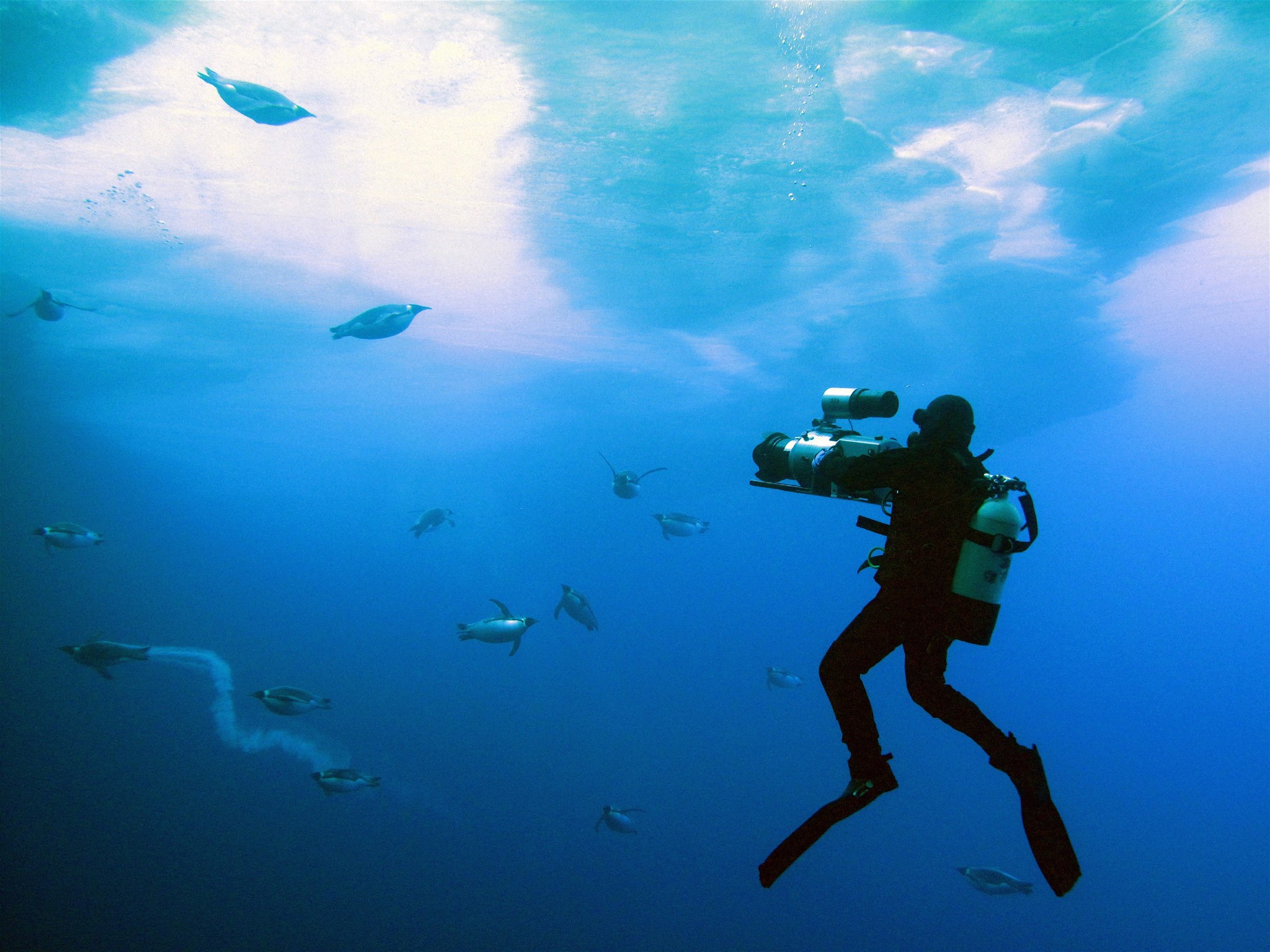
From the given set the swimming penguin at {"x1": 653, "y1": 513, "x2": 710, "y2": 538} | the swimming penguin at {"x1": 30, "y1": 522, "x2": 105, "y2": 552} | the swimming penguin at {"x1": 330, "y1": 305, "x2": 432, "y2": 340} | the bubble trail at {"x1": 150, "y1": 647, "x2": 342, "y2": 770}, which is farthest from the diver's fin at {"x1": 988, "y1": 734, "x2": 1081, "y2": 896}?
the bubble trail at {"x1": 150, "y1": 647, "x2": 342, "y2": 770}

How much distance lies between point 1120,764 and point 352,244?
53794mm

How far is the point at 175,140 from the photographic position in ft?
36.0

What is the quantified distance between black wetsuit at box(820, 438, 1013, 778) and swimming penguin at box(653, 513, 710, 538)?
893 centimetres

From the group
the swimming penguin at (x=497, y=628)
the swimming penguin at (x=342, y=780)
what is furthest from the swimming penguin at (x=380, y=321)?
the swimming penguin at (x=342, y=780)

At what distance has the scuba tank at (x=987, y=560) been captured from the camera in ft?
9.56

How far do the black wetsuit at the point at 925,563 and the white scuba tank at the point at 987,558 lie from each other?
50mm

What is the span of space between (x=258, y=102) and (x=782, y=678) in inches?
535

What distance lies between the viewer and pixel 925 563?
3.12 meters

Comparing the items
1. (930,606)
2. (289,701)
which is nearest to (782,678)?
(289,701)

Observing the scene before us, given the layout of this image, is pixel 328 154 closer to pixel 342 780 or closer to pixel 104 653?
pixel 104 653

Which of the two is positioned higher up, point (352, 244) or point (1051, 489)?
point (1051, 489)

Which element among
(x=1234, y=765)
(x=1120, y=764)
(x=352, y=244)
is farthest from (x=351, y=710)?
(x=1234, y=765)

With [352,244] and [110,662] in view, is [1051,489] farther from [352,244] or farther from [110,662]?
[110,662]

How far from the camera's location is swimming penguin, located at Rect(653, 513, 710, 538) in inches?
488
